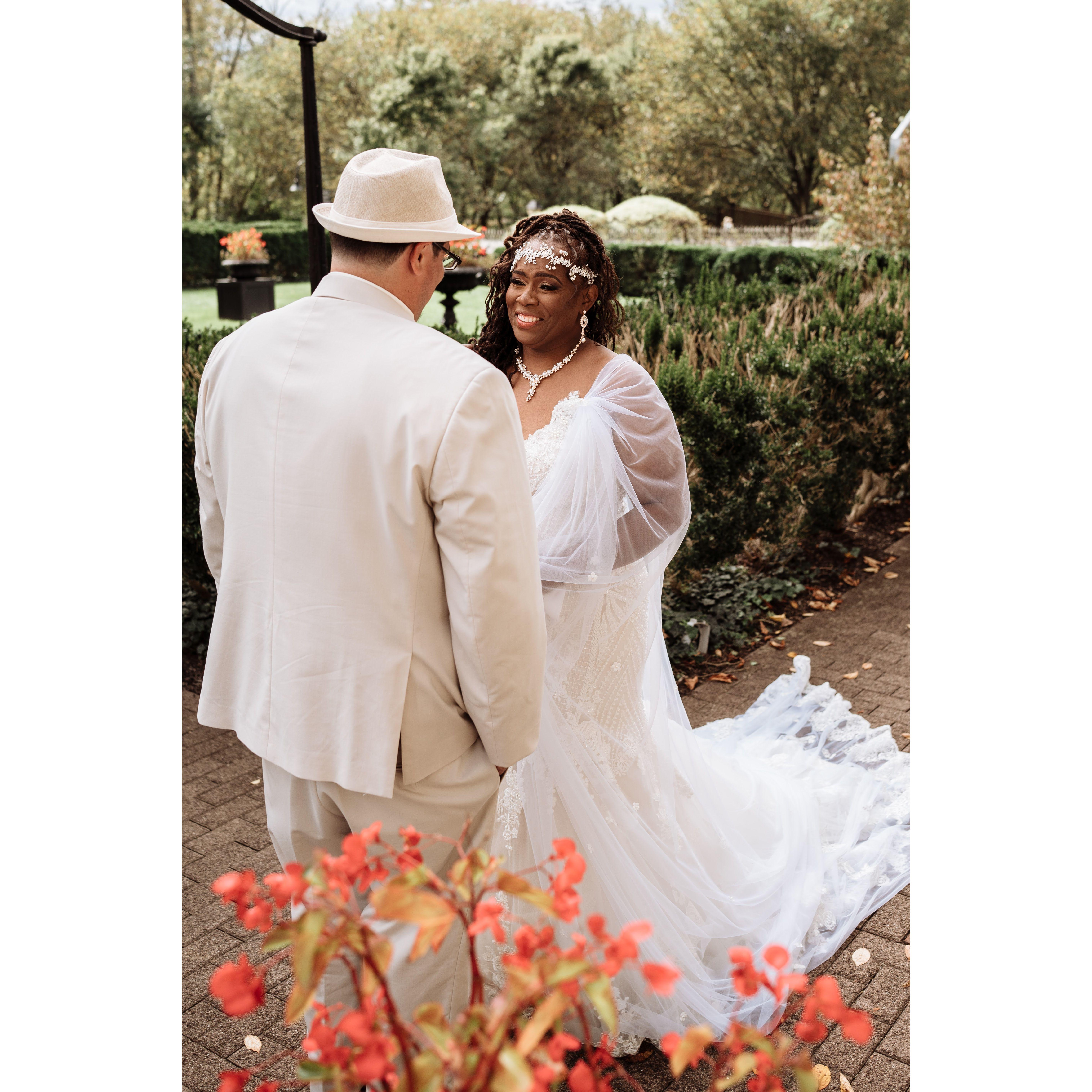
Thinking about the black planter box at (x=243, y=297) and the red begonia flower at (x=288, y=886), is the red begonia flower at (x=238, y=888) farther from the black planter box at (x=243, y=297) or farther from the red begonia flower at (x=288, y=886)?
the black planter box at (x=243, y=297)

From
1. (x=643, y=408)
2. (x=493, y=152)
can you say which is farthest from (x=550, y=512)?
(x=493, y=152)

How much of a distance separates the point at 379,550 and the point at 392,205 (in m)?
0.69

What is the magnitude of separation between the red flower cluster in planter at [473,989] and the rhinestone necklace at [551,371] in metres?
1.91

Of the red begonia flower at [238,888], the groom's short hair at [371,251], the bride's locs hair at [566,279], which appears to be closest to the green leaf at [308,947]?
the red begonia flower at [238,888]

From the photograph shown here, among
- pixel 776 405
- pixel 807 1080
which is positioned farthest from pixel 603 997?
pixel 776 405

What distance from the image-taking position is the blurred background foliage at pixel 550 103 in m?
36.0

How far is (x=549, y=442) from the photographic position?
276 centimetres

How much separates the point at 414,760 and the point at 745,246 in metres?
21.4

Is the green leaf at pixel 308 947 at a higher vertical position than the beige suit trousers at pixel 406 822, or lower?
higher

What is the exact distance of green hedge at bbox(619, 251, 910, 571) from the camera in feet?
18.0

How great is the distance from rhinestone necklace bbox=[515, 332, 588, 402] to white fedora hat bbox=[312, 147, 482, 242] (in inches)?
34.8

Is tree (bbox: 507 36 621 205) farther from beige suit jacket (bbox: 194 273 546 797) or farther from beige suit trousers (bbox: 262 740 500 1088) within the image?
beige suit trousers (bbox: 262 740 500 1088)

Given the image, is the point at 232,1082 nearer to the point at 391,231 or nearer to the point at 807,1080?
the point at 807,1080

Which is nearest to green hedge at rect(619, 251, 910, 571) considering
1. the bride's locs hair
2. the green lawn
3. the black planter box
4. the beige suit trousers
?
the bride's locs hair
